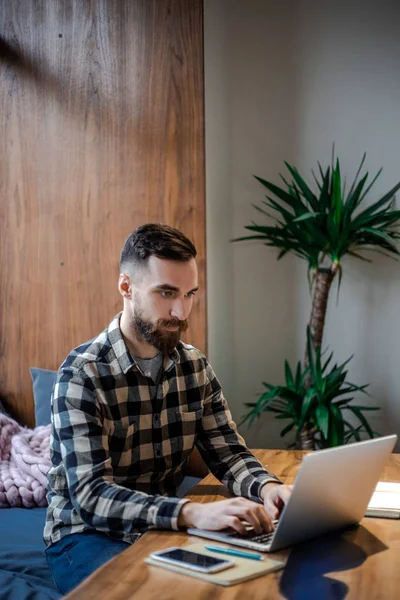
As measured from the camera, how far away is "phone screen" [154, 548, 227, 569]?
1232 millimetres

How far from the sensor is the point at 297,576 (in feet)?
4.03

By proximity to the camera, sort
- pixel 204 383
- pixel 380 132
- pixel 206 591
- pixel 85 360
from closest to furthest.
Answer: pixel 206 591, pixel 85 360, pixel 204 383, pixel 380 132

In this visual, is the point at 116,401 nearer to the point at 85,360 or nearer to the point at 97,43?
the point at 85,360

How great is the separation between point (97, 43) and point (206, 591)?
257 cm

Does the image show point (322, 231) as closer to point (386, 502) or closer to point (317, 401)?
point (317, 401)

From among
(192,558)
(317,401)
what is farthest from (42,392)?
(192,558)

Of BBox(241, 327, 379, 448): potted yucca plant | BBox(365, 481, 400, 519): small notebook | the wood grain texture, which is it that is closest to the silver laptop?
BBox(365, 481, 400, 519): small notebook

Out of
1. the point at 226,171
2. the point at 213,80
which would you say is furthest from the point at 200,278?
the point at 213,80

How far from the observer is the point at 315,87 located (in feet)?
11.0

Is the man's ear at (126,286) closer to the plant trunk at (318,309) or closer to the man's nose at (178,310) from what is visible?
the man's nose at (178,310)

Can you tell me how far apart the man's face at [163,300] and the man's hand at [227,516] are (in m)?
0.48

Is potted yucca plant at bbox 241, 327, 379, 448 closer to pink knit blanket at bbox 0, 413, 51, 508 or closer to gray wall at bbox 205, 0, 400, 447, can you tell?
gray wall at bbox 205, 0, 400, 447

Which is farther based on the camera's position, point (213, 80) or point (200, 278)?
point (213, 80)

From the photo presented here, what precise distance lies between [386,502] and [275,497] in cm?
27
